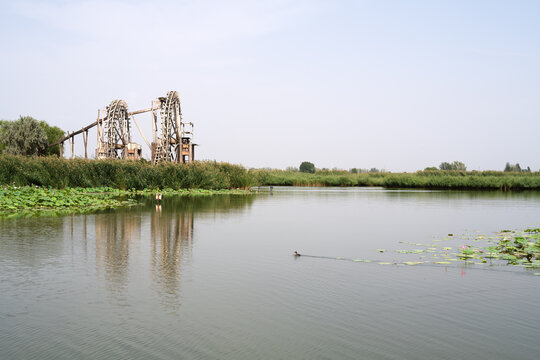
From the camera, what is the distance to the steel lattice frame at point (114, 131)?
53.4 metres

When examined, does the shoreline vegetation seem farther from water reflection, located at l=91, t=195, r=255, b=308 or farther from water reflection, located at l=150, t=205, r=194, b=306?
water reflection, located at l=150, t=205, r=194, b=306

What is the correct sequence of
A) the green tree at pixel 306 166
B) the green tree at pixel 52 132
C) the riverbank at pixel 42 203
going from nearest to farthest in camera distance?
1. the riverbank at pixel 42 203
2. the green tree at pixel 52 132
3. the green tree at pixel 306 166

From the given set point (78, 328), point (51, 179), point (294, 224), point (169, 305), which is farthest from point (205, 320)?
point (51, 179)

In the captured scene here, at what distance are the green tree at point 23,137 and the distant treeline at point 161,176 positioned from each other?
1344 inches

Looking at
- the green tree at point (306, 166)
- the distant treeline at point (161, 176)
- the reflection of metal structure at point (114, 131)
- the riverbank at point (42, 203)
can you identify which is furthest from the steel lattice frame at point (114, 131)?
the green tree at point (306, 166)

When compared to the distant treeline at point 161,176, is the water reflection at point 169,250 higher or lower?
lower

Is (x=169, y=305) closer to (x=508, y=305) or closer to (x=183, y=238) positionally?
(x=508, y=305)

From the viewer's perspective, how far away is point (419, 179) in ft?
187

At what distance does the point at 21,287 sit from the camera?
655cm

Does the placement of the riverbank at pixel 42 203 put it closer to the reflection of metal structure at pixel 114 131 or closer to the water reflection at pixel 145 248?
the water reflection at pixel 145 248

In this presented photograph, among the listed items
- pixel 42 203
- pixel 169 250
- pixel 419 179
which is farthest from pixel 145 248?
pixel 419 179

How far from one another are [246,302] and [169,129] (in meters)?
45.0

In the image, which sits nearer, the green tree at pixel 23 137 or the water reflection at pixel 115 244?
the water reflection at pixel 115 244

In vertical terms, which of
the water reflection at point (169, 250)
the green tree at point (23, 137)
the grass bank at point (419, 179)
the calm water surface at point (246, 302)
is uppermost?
the green tree at point (23, 137)
